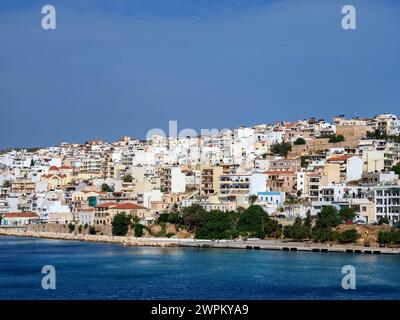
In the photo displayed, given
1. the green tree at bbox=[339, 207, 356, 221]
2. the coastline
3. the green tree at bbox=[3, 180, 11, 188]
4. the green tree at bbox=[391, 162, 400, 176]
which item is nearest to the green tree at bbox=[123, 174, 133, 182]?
the coastline

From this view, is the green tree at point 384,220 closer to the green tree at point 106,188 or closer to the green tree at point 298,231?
the green tree at point 298,231

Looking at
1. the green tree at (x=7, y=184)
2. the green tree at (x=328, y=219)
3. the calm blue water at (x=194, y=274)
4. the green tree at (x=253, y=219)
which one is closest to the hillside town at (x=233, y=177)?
the green tree at (x=7, y=184)

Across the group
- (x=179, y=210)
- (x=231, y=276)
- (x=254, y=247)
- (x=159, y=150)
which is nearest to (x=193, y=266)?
(x=231, y=276)

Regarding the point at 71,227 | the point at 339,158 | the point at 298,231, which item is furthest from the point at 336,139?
the point at 298,231

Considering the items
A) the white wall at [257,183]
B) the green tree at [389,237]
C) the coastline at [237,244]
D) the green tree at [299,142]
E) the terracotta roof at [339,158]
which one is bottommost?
the coastline at [237,244]

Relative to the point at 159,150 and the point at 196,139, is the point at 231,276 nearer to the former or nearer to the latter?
the point at 159,150

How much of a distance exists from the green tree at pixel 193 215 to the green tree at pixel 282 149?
7946 mm

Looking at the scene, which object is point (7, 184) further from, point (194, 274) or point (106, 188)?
point (194, 274)

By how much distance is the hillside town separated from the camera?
1008 inches

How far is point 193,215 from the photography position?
86.4 feet

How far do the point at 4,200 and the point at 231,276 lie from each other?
71.1 ft

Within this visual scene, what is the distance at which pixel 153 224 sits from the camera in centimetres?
2798

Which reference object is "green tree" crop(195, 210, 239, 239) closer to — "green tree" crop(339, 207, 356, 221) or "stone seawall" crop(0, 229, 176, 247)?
"stone seawall" crop(0, 229, 176, 247)

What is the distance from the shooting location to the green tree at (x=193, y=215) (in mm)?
26234
